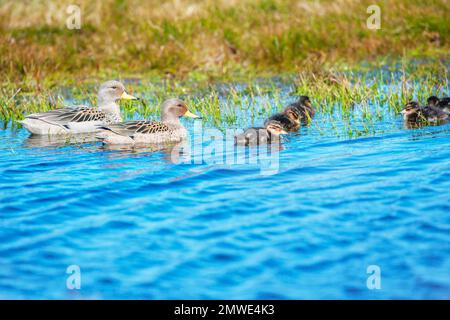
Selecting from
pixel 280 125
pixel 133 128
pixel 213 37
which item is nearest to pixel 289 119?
pixel 280 125

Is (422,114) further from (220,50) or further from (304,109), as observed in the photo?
(220,50)

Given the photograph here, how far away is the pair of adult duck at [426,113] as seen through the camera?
1046 centimetres

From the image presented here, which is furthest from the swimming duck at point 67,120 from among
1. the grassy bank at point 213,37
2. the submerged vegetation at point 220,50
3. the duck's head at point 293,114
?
the grassy bank at point 213,37

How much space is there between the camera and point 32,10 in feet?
61.6

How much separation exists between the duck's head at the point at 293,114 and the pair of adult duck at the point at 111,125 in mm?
1367

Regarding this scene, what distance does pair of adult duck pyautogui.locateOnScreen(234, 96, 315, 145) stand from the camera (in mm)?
9711

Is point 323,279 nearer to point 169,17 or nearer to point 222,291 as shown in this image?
point 222,291

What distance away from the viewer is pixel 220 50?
1636cm

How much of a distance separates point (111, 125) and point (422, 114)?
4.40 m

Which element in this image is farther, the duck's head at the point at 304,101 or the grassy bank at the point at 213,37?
the grassy bank at the point at 213,37

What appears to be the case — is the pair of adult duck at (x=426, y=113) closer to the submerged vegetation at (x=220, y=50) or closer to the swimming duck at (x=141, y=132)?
the submerged vegetation at (x=220, y=50)
